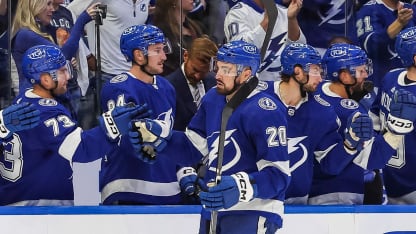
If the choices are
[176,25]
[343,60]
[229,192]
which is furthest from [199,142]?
[176,25]

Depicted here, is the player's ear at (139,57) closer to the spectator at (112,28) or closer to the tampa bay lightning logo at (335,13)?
the spectator at (112,28)

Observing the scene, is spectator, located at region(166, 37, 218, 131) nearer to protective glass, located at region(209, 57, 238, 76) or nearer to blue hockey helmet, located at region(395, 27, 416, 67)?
blue hockey helmet, located at region(395, 27, 416, 67)

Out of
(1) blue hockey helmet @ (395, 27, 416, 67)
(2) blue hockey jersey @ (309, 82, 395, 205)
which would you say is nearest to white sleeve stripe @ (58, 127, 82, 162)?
(2) blue hockey jersey @ (309, 82, 395, 205)

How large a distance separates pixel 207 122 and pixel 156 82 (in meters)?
0.92

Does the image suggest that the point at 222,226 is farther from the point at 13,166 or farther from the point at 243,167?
the point at 13,166

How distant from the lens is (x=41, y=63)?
4.54m

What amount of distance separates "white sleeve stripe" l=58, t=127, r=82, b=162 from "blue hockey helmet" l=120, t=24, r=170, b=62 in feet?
1.94

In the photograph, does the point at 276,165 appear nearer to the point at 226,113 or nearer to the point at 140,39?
the point at 226,113

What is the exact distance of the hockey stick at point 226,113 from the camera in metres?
3.66

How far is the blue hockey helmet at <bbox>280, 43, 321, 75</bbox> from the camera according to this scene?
4.72 meters

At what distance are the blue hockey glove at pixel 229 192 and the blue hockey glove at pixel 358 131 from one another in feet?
3.29

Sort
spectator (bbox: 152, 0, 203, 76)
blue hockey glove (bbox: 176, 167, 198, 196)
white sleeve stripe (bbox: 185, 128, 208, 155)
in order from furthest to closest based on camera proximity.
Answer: spectator (bbox: 152, 0, 203, 76)
blue hockey glove (bbox: 176, 167, 198, 196)
white sleeve stripe (bbox: 185, 128, 208, 155)

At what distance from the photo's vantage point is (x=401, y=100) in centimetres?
432

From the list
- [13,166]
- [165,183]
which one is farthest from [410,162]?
[13,166]
